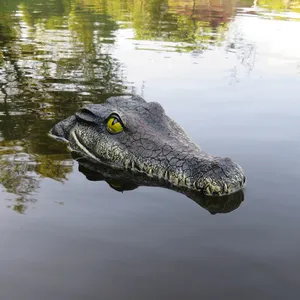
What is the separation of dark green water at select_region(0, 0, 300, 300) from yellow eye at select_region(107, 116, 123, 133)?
80 cm

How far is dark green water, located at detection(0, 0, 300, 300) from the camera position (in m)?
3.71

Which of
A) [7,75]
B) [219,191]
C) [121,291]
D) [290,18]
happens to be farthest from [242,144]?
[290,18]

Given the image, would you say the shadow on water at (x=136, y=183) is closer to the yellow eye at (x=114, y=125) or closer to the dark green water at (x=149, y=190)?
the dark green water at (x=149, y=190)

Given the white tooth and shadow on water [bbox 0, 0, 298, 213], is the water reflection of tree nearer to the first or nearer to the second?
shadow on water [bbox 0, 0, 298, 213]

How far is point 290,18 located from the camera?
25344 millimetres

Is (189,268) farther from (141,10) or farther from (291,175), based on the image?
(141,10)

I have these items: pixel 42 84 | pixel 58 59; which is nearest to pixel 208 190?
pixel 42 84

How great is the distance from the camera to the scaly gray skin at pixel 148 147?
5.01m

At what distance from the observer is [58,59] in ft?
41.3

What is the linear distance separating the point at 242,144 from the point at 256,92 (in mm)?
3643

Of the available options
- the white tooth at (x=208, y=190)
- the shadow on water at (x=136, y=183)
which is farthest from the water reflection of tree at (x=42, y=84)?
the white tooth at (x=208, y=190)

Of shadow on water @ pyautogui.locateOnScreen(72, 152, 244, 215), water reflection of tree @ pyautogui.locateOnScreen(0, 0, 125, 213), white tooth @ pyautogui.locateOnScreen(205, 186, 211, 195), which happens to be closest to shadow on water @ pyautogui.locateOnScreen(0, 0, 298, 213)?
A: water reflection of tree @ pyautogui.locateOnScreen(0, 0, 125, 213)

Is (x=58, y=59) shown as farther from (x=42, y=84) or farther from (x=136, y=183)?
(x=136, y=183)

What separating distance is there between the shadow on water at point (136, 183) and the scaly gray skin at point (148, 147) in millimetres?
66
